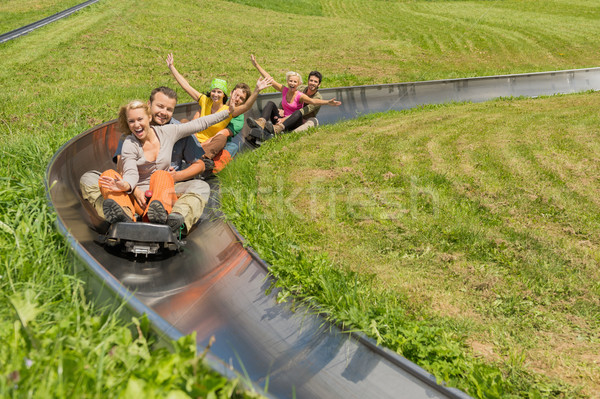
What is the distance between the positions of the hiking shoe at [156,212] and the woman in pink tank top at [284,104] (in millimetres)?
3801

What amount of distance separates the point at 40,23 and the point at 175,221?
18575mm

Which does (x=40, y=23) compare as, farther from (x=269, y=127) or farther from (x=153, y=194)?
(x=153, y=194)

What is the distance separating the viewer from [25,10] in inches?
853

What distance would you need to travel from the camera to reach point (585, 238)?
461 centimetres

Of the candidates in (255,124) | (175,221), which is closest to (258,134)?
(255,124)

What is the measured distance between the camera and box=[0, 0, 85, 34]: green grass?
61.7ft

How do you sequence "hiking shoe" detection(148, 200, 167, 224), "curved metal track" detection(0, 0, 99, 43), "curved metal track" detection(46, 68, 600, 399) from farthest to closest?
"curved metal track" detection(0, 0, 99, 43)
"hiking shoe" detection(148, 200, 167, 224)
"curved metal track" detection(46, 68, 600, 399)

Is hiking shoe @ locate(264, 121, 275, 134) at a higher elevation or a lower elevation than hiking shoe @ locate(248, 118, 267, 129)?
lower

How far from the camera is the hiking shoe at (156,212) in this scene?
13.1ft

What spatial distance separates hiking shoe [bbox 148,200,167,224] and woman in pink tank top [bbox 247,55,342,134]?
3801 millimetres

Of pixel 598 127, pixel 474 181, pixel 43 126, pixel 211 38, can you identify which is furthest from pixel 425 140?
pixel 211 38

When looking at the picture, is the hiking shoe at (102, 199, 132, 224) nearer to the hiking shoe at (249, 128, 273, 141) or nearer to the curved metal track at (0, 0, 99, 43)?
the hiking shoe at (249, 128, 273, 141)

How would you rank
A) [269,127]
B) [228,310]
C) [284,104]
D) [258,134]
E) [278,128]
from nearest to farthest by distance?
[228,310] → [258,134] → [269,127] → [278,128] → [284,104]

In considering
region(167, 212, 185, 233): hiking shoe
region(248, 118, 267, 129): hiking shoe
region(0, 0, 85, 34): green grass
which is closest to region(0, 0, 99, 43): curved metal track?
region(0, 0, 85, 34): green grass
